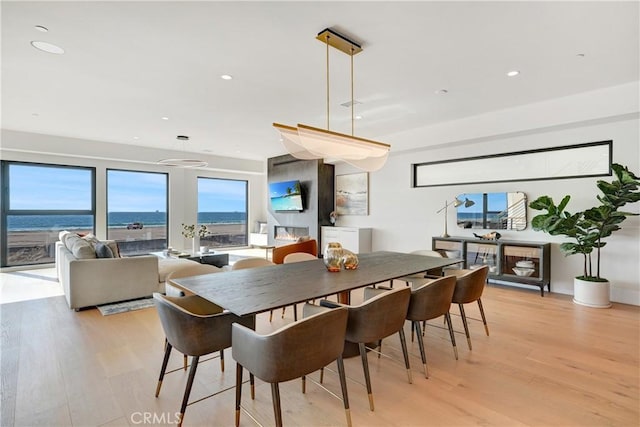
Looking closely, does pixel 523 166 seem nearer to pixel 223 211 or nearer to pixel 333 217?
pixel 333 217

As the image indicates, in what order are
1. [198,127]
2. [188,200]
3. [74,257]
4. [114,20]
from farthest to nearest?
[188,200], [198,127], [74,257], [114,20]

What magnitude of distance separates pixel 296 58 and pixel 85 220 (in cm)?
669

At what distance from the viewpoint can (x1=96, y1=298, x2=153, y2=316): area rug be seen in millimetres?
3908

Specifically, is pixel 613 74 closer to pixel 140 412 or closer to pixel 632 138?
pixel 632 138

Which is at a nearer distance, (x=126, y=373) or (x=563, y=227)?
(x=126, y=373)

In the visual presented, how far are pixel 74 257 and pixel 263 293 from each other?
341 cm

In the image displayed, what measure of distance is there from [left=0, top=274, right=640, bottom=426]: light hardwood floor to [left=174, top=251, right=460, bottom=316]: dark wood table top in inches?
28.2

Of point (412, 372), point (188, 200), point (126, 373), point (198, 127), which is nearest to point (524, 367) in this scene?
point (412, 372)

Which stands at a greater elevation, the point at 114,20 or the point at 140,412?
the point at 114,20

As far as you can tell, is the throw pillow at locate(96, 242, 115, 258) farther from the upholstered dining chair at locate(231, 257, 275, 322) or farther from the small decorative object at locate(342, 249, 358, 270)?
the small decorative object at locate(342, 249, 358, 270)

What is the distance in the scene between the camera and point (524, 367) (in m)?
2.60

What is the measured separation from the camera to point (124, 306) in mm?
4098

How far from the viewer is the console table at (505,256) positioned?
4.66m

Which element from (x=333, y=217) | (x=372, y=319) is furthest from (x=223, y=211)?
(x=372, y=319)
